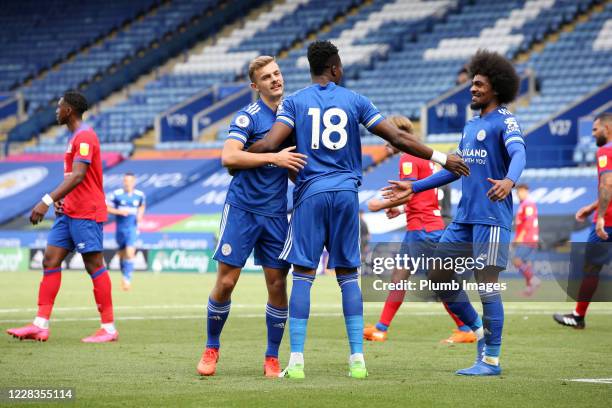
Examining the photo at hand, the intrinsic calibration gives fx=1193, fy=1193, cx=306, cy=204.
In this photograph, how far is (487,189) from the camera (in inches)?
350

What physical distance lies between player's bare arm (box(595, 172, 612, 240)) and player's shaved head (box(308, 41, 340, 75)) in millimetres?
5465

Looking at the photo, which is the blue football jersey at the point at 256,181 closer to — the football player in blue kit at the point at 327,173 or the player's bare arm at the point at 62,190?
the football player in blue kit at the point at 327,173

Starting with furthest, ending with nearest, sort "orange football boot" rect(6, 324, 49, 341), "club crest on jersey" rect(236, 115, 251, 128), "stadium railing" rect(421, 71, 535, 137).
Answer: "stadium railing" rect(421, 71, 535, 137) → "orange football boot" rect(6, 324, 49, 341) → "club crest on jersey" rect(236, 115, 251, 128)

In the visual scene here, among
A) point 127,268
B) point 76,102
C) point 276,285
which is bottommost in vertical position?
point 127,268

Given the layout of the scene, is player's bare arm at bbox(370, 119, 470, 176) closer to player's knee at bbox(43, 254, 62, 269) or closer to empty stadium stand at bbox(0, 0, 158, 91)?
player's knee at bbox(43, 254, 62, 269)

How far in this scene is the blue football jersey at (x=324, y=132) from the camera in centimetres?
836

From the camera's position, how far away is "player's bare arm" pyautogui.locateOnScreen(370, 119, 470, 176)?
8375 mm

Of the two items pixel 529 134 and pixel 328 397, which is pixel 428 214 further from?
pixel 529 134

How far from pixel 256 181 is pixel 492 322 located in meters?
2.02

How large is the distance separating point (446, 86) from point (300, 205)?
92.7ft

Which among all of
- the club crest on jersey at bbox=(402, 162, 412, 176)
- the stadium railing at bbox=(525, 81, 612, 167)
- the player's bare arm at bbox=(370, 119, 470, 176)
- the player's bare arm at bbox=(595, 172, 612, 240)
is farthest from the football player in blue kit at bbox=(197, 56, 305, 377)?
the stadium railing at bbox=(525, 81, 612, 167)

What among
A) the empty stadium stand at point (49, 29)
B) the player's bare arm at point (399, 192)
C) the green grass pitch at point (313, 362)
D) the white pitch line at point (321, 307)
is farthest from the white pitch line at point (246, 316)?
the empty stadium stand at point (49, 29)

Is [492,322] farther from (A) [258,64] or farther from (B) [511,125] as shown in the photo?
(A) [258,64]

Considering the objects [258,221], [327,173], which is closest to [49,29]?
[258,221]
